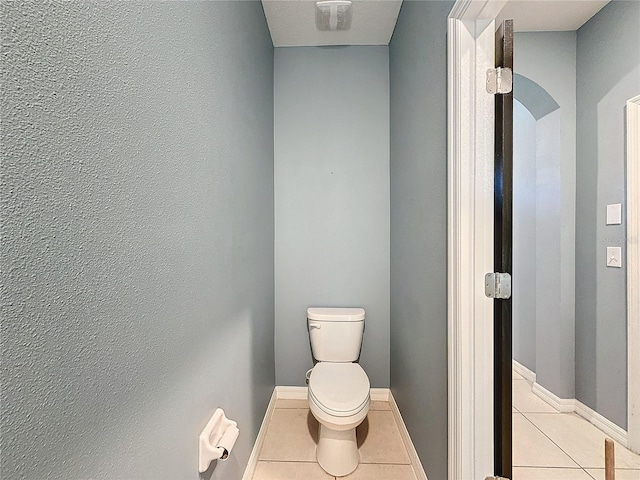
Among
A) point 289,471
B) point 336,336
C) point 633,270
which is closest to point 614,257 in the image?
point 633,270

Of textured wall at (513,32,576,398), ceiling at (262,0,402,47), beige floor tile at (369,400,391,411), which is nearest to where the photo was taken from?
ceiling at (262,0,402,47)

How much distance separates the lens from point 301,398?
2426 mm

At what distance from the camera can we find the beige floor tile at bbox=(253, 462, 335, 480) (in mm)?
1671

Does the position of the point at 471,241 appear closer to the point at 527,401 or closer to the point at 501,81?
the point at 501,81

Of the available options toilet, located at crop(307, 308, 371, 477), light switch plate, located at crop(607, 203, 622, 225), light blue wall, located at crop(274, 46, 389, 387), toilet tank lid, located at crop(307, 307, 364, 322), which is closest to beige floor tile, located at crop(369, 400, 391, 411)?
light blue wall, located at crop(274, 46, 389, 387)

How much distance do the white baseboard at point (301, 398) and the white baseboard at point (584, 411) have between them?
1076 millimetres

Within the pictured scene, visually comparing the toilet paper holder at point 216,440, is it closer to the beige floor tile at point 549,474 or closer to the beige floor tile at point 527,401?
the beige floor tile at point 549,474

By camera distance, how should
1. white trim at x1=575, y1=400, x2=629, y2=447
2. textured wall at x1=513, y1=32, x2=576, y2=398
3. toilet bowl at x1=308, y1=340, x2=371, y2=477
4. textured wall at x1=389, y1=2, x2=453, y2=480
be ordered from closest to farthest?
textured wall at x1=389, y1=2, x2=453, y2=480 < toilet bowl at x1=308, y1=340, x2=371, y2=477 < white trim at x1=575, y1=400, x2=629, y2=447 < textured wall at x1=513, y1=32, x2=576, y2=398

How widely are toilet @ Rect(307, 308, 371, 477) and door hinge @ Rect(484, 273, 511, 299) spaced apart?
2.86 feet

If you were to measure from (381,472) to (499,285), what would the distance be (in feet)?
3.96

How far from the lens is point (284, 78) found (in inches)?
95.0

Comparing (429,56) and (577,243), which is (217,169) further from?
(577,243)

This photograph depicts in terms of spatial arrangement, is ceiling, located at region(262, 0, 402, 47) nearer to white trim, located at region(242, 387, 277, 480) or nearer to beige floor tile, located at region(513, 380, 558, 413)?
white trim, located at region(242, 387, 277, 480)

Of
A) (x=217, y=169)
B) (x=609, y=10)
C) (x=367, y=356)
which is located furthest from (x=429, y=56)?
(x=367, y=356)
